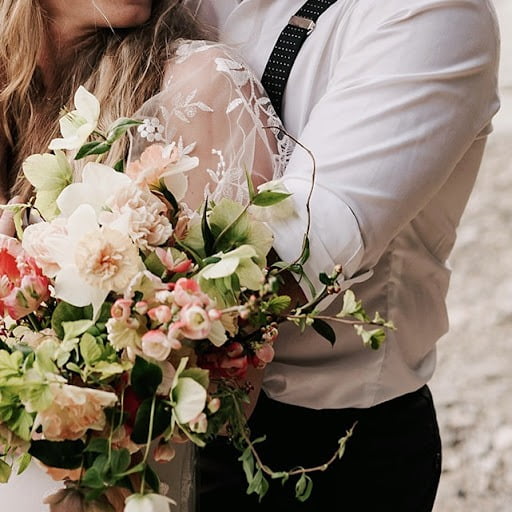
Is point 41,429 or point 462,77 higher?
point 462,77

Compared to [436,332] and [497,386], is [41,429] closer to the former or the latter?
Result: [436,332]

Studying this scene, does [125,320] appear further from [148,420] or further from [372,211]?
[372,211]

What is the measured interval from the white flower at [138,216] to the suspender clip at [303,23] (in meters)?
0.56

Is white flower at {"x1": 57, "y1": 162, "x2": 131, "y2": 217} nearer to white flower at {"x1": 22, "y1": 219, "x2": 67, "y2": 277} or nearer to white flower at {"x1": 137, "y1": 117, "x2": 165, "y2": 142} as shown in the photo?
white flower at {"x1": 22, "y1": 219, "x2": 67, "y2": 277}

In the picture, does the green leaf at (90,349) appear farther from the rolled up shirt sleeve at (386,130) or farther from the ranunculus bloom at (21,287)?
the rolled up shirt sleeve at (386,130)

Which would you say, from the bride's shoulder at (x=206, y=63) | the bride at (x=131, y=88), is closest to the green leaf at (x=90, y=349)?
the bride at (x=131, y=88)

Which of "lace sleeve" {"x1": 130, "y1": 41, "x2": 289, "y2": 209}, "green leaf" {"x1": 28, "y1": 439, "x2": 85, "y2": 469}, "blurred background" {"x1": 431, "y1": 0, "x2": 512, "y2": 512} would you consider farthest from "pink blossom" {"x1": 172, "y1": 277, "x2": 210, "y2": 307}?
"blurred background" {"x1": 431, "y1": 0, "x2": 512, "y2": 512}

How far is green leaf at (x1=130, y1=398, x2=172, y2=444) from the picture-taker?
101cm

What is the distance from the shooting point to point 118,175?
3.62 ft

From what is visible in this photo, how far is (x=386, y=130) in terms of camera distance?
1.33 meters

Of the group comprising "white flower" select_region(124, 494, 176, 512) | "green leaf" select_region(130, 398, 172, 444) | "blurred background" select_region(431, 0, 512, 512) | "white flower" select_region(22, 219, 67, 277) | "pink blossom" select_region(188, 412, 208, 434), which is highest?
"white flower" select_region(22, 219, 67, 277)

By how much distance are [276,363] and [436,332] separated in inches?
11.8

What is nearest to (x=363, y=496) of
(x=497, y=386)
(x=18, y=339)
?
(x=18, y=339)

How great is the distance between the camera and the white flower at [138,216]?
105 cm
